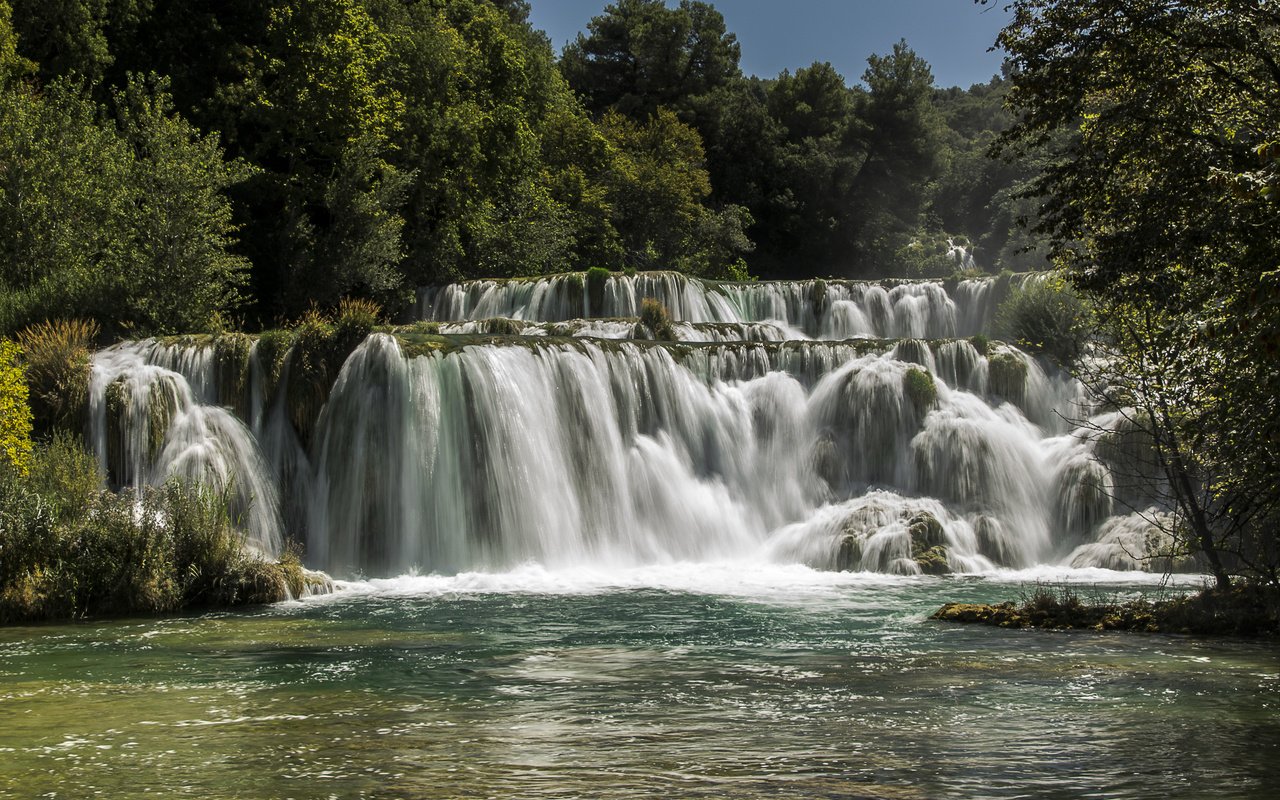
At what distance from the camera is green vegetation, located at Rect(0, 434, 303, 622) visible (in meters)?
16.4

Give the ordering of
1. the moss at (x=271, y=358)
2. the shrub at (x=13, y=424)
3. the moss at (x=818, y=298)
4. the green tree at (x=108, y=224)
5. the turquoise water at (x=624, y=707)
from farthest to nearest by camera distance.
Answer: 1. the moss at (x=818, y=298)
2. the green tree at (x=108, y=224)
3. the moss at (x=271, y=358)
4. the shrub at (x=13, y=424)
5. the turquoise water at (x=624, y=707)

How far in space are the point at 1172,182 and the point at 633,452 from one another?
14.9m

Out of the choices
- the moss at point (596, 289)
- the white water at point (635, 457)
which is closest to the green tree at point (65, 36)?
the moss at point (596, 289)

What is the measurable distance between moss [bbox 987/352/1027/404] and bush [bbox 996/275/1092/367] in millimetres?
1602

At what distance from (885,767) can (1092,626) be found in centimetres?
788

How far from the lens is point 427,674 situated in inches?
480

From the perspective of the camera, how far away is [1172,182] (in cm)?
1272

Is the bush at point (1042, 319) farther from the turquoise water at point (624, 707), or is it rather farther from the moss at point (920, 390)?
the turquoise water at point (624, 707)

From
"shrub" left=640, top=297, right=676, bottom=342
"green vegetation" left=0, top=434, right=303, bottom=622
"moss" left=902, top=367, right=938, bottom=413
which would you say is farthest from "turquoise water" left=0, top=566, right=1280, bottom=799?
"shrub" left=640, top=297, right=676, bottom=342

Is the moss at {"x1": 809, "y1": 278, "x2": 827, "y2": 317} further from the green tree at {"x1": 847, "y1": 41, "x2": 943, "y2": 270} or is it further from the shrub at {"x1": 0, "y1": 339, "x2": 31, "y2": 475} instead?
the green tree at {"x1": 847, "y1": 41, "x2": 943, "y2": 270}

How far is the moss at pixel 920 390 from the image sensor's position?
27.4 meters

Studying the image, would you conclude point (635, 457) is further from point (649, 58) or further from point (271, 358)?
point (649, 58)

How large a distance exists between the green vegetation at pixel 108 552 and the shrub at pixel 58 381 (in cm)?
437

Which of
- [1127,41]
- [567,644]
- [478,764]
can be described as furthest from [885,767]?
[1127,41]
